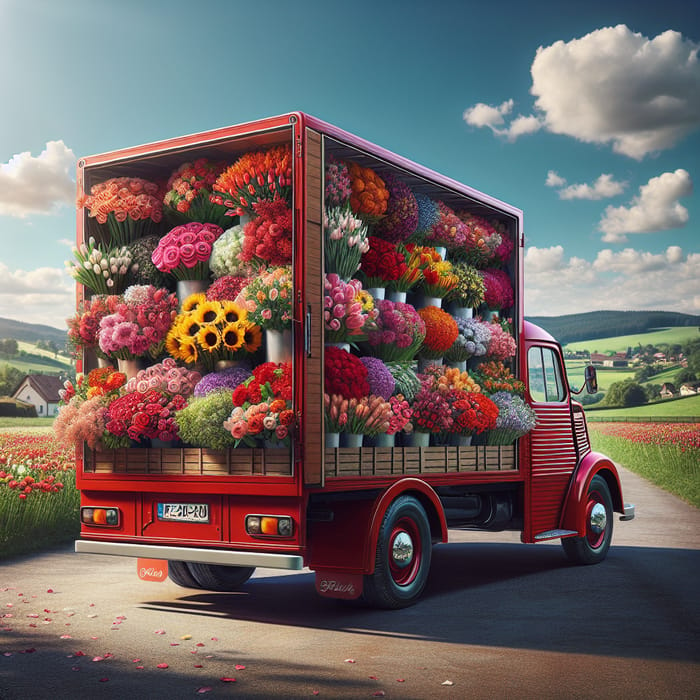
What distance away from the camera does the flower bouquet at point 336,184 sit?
26.8ft

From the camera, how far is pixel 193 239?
8258mm

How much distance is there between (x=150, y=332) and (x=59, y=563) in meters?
3.84

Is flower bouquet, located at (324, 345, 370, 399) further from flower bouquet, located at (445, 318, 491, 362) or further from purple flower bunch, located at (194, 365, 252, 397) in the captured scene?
flower bouquet, located at (445, 318, 491, 362)

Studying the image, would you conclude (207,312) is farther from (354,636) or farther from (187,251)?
(354,636)

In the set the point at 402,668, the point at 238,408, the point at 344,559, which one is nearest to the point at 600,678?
the point at 402,668

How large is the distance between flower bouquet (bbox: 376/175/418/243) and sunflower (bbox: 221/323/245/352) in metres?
1.97

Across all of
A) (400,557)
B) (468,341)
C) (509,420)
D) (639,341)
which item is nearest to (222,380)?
(400,557)

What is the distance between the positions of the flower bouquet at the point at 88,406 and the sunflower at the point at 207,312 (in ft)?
3.00

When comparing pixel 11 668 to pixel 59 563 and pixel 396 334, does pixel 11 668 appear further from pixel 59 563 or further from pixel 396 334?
pixel 59 563

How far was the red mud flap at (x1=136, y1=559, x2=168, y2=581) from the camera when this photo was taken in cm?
844

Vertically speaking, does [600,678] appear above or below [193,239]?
below

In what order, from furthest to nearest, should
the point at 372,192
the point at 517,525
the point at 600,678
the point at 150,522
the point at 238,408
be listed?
the point at 517,525, the point at 372,192, the point at 150,522, the point at 238,408, the point at 600,678

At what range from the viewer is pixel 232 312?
310 inches

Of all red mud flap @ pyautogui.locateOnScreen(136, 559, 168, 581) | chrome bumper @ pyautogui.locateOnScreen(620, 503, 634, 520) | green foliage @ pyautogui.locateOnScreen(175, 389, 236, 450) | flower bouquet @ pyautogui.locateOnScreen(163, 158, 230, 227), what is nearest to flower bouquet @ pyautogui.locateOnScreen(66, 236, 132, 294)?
flower bouquet @ pyautogui.locateOnScreen(163, 158, 230, 227)
